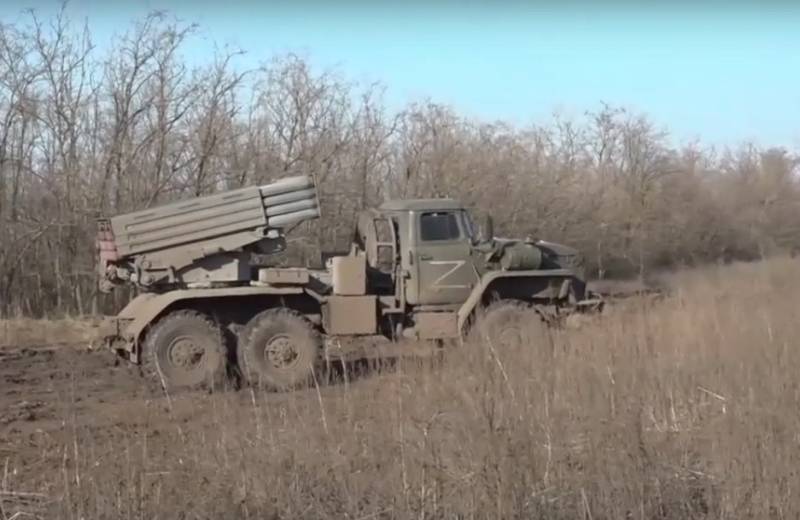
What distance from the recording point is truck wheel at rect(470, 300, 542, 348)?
40.3 feet

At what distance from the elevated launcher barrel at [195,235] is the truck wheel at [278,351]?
2.20 feet

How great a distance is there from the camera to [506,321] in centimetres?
1258

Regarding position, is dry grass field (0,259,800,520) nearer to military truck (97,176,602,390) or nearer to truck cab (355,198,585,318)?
military truck (97,176,602,390)

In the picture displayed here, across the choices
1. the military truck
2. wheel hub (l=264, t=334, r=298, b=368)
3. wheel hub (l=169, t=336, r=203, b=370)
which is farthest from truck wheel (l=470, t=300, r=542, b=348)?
wheel hub (l=169, t=336, r=203, b=370)

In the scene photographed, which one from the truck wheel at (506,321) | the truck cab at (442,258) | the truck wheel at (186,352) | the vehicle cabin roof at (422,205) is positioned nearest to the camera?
the truck wheel at (186,352)

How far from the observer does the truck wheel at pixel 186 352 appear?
11.5 m

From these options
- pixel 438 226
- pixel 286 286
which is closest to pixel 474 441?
pixel 286 286

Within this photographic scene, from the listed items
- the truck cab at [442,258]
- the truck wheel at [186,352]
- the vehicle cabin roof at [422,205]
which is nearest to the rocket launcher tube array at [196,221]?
the truck wheel at [186,352]

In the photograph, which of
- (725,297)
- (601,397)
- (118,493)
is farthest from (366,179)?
(118,493)

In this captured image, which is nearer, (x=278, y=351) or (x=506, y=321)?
(x=278, y=351)

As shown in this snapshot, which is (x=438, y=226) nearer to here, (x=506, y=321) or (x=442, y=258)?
(x=442, y=258)

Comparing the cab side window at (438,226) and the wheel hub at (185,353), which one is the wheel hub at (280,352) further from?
the cab side window at (438,226)

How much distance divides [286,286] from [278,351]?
746 mm

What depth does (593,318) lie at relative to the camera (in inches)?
501
